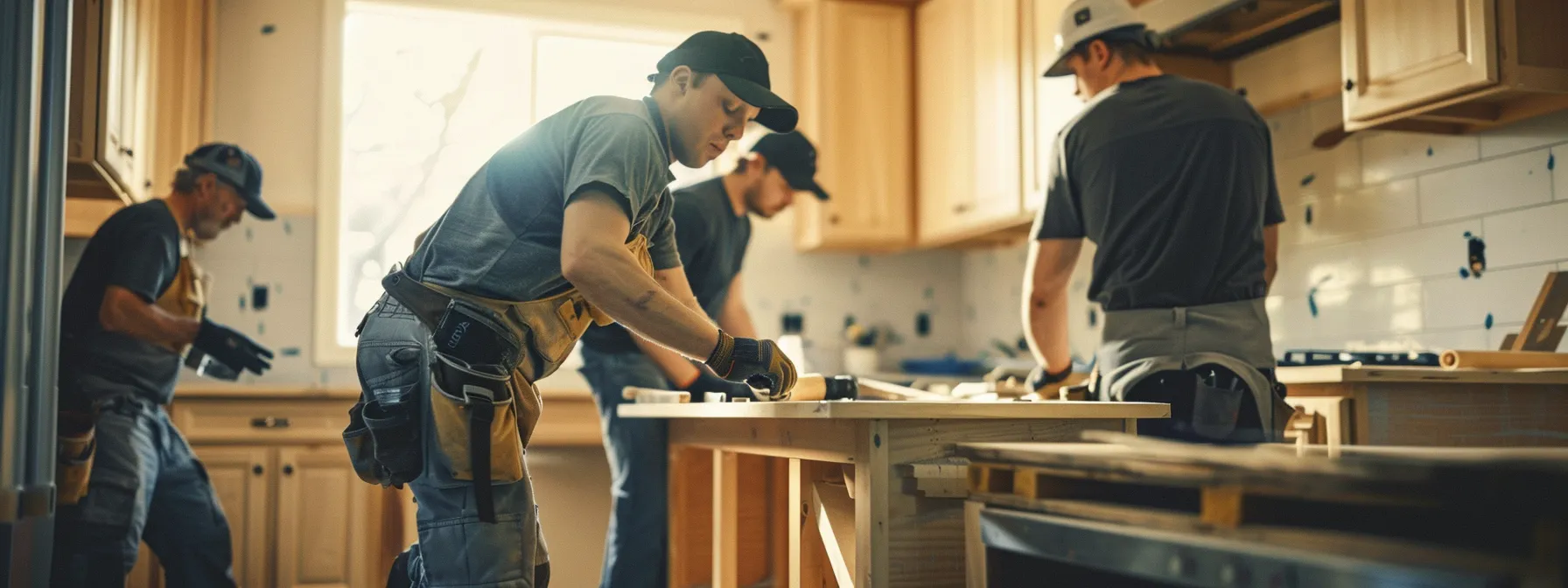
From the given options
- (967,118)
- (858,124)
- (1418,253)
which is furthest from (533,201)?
(858,124)

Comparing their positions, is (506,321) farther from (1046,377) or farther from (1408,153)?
(1408,153)

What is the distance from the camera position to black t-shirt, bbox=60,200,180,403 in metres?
2.85

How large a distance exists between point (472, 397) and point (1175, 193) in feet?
4.21

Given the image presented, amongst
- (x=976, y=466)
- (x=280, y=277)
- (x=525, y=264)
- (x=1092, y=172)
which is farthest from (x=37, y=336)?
(x=280, y=277)

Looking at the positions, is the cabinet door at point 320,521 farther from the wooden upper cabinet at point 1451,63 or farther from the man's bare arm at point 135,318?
the wooden upper cabinet at point 1451,63

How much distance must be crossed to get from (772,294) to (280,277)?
1846 mm

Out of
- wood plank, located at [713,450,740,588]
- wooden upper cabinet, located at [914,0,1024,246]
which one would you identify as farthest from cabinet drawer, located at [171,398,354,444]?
wooden upper cabinet, located at [914,0,1024,246]

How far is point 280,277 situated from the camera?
4508 mm

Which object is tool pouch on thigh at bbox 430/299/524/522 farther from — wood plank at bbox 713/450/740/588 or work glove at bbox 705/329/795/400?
wood plank at bbox 713/450/740/588

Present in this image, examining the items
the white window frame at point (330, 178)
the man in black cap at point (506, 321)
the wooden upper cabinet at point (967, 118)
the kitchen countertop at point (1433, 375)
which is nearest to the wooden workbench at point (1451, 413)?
the kitchen countertop at point (1433, 375)

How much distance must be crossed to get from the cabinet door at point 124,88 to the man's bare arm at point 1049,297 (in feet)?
7.27

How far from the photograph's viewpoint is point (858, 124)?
194 inches

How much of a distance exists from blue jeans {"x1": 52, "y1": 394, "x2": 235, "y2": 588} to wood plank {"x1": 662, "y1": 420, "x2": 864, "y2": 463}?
4.15 ft

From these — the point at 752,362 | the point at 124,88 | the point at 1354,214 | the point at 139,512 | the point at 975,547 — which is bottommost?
the point at 139,512
